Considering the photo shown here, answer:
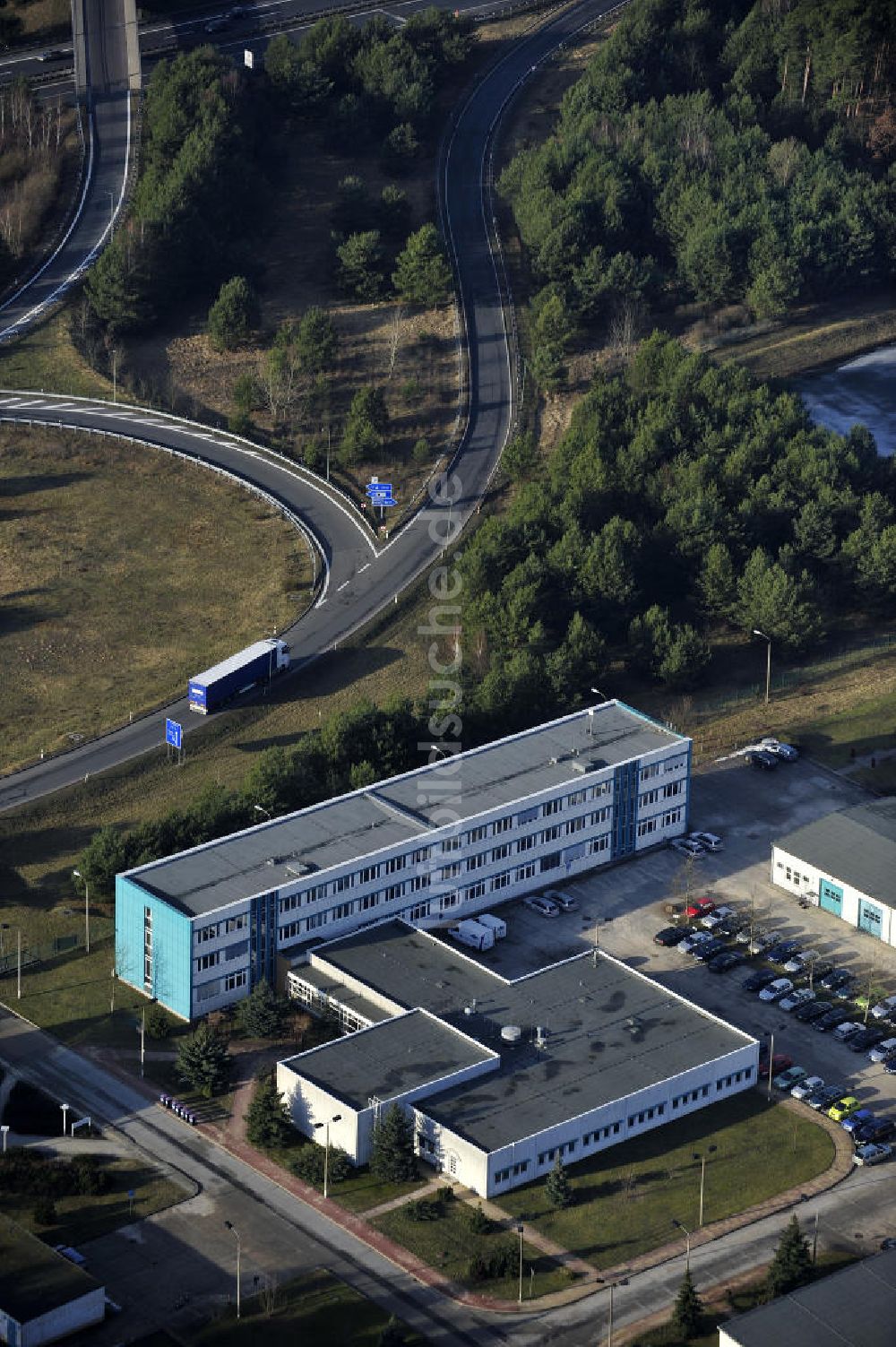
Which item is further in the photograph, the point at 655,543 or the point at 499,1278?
the point at 655,543

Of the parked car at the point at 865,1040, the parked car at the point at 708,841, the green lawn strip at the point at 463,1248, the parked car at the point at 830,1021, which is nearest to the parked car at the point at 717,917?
the parked car at the point at 708,841

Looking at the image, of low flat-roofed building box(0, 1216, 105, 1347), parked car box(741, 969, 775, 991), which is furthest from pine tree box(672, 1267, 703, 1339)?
parked car box(741, 969, 775, 991)

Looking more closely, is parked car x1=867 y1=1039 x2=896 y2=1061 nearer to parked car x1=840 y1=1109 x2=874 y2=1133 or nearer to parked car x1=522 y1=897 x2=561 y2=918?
parked car x1=840 y1=1109 x2=874 y2=1133

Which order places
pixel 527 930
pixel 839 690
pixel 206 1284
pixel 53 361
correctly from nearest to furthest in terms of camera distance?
pixel 206 1284 → pixel 527 930 → pixel 839 690 → pixel 53 361

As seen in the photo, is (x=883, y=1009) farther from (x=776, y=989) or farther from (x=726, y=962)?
(x=726, y=962)

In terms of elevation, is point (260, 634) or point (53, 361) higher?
point (53, 361)

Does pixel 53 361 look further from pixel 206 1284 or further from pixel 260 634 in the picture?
pixel 206 1284

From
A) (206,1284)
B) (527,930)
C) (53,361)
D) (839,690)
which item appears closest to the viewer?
(206,1284)

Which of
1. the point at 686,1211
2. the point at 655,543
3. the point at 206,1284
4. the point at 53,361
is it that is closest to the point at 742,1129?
the point at 686,1211
